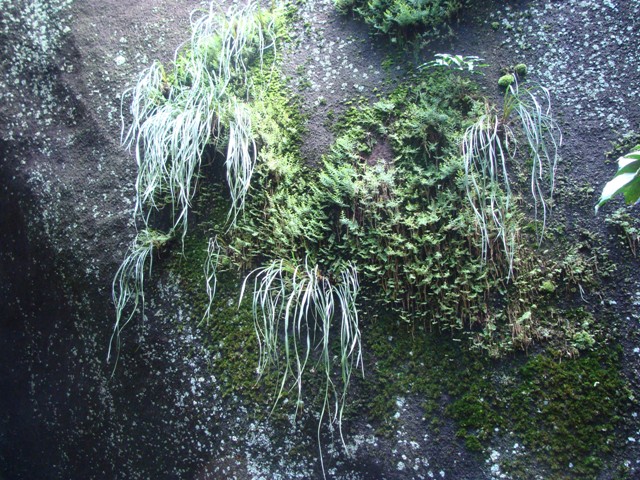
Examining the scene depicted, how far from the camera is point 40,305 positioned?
3.17 meters

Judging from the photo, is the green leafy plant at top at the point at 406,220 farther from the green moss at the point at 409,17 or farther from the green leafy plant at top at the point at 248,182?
the green moss at the point at 409,17

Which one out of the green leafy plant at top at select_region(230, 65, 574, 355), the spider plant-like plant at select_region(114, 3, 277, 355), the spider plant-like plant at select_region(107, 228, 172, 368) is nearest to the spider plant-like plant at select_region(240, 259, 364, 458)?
the green leafy plant at top at select_region(230, 65, 574, 355)

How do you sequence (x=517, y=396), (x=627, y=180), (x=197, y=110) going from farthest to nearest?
(x=197, y=110) → (x=517, y=396) → (x=627, y=180)

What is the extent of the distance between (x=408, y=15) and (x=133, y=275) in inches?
80.8

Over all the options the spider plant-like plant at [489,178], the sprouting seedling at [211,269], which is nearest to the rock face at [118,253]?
the sprouting seedling at [211,269]

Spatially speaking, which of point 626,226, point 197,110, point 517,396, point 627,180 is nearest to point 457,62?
point 626,226

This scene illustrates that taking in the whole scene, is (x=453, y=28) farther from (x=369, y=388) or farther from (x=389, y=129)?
(x=369, y=388)

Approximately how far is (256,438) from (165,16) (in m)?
2.59

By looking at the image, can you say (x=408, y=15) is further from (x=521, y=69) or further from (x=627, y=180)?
(x=627, y=180)

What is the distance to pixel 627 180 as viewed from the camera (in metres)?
1.36

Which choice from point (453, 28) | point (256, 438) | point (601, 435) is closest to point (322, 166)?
point (453, 28)

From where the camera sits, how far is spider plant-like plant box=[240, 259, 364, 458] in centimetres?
237

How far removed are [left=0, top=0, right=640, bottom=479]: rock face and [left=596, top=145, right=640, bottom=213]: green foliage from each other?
1091mm

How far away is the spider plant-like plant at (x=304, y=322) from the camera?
2367 mm
